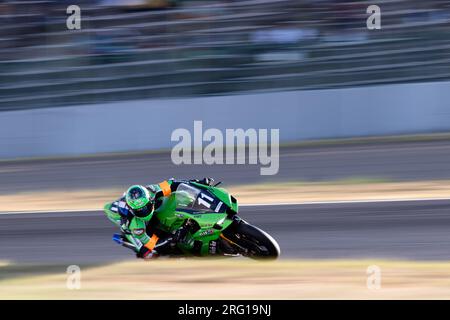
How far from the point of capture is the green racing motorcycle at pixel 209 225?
773 cm

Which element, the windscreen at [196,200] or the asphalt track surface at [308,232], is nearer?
the windscreen at [196,200]

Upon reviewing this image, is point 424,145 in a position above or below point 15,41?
below

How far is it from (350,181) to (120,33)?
21.5ft

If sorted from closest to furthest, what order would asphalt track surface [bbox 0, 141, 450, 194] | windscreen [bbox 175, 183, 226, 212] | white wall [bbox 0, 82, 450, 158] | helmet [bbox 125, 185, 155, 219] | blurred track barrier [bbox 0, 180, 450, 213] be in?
1. helmet [bbox 125, 185, 155, 219]
2. windscreen [bbox 175, 183, 226, 212]
3. blurred track barrier [bbox 0, 180, 450, 213]
4. asphalt track surface [bbox 0, 141, 450, 194]
5. white wall [bbox 0, 82, 450, 158]

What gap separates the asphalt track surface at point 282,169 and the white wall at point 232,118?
50 centimetres

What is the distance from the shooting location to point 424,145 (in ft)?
48.5

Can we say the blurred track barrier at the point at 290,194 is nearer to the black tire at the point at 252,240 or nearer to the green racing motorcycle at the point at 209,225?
the black tire at the point at 252,240

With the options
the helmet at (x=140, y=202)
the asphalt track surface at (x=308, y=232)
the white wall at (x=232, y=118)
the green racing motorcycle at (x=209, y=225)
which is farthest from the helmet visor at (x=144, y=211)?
the white wall at (x=232, y=118)

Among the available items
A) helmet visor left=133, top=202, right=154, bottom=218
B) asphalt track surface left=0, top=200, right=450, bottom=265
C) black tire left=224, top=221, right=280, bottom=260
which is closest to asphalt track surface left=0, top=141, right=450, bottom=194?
asphalt track surface left=0, top=200, right=450, bottom=265

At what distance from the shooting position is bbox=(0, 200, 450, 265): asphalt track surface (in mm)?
9000

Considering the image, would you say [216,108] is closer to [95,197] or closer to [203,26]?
[203,26]

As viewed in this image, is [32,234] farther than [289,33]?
No

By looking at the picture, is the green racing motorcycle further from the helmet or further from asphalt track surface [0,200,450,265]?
asphalt track surface [0,200,450,265]
